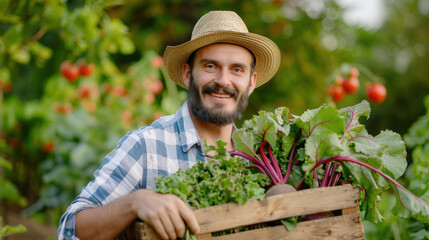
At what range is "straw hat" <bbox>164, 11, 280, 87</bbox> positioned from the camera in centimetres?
244

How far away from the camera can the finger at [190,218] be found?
1.55m

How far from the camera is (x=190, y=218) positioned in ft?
5.09

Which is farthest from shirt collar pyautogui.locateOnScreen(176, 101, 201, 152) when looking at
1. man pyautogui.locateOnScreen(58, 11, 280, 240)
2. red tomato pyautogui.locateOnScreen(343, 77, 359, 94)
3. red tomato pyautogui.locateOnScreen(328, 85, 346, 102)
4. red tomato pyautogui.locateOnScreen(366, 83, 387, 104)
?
red tomato pyautogui.locateOnScreen(366, 83, 387, 104)

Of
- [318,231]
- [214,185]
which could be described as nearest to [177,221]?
[214,185]

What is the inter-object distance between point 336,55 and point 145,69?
4.00 meters

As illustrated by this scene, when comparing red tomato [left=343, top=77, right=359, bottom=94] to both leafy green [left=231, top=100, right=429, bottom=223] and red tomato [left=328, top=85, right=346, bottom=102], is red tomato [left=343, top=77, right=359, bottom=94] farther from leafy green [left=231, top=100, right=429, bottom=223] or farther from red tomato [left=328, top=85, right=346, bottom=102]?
leafy green [left=231, top=100, right=429, bottom=223]

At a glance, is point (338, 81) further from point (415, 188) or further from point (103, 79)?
point (103, 79)

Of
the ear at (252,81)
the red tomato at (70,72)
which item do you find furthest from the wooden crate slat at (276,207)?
the red tomato at (70,72)

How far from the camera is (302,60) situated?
743cm

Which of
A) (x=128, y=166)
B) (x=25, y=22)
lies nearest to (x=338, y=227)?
(x=128, y=166)

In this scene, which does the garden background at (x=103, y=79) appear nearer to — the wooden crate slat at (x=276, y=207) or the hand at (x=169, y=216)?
the wooden crate slat at (x=276, y=207)

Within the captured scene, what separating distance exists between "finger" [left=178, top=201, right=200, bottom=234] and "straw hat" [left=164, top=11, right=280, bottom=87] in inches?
44.8

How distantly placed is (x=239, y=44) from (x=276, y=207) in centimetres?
120

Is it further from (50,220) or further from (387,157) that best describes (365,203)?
(50,220)
